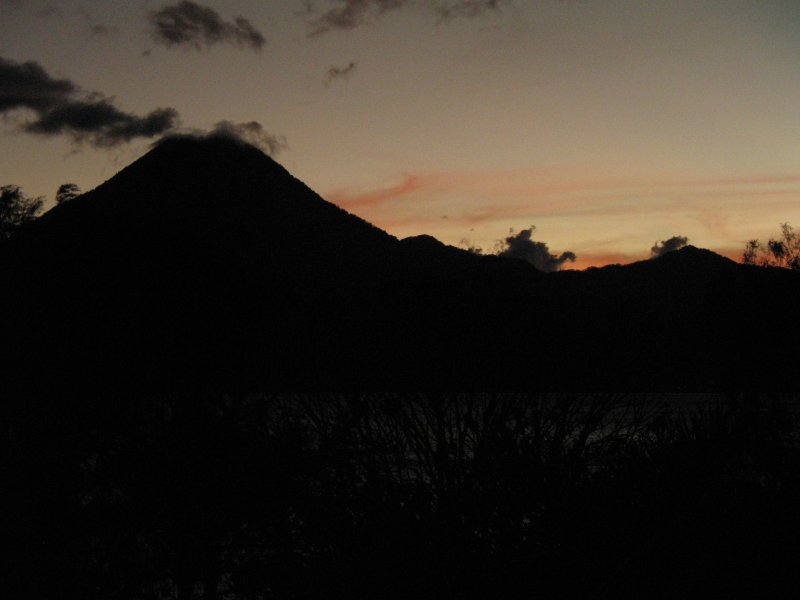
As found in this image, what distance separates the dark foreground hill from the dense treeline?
304 cm

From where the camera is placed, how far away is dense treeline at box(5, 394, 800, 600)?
15750mm

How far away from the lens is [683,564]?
15.2 metres

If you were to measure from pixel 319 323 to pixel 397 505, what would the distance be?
73.5ft

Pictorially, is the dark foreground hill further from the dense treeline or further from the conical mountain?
the dense treeline

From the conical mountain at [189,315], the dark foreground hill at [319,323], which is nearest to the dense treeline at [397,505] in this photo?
the dark foreground hill at [319,323]

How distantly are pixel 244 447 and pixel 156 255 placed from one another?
19774 millimetres

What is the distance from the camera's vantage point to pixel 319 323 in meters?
39.3

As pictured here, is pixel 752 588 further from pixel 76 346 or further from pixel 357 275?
pixel 357 275

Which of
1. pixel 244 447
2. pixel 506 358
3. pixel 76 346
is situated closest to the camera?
pixel 244 447

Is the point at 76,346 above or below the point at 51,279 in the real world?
below

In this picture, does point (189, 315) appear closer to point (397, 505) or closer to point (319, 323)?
point (319, 323)

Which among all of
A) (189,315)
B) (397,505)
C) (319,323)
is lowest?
(397,505)

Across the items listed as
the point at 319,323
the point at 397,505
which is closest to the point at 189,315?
the point at 319,323

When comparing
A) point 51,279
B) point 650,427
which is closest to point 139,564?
point 650,427
